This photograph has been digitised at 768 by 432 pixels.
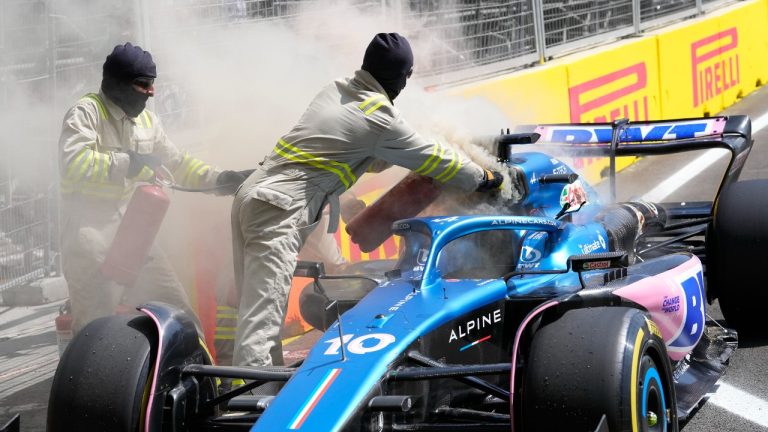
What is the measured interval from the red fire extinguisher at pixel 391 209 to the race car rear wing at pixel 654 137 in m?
1.03

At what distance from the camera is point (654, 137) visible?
248 inches

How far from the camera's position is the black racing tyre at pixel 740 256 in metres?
5.35

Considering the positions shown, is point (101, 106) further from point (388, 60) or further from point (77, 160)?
→ point (388, 60)

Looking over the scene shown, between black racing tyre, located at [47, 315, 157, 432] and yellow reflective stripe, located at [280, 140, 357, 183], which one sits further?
yellow reflective stripe, located at [280, 140, 357, 183]

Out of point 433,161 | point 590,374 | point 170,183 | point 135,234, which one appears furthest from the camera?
point 170,183

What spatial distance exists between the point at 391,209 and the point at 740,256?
180 centimetres

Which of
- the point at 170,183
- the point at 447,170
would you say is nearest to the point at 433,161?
the point at 447,170

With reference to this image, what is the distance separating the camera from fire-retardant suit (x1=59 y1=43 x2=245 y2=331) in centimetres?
522

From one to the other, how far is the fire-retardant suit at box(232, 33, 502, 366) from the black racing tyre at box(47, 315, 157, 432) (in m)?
0.68

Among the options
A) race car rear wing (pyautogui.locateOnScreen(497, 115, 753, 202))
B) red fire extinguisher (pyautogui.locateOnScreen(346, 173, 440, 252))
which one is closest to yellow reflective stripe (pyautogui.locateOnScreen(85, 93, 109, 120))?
red fire extinguisher (pyautogui.locateOnScreen(346, 173, 440, 252))

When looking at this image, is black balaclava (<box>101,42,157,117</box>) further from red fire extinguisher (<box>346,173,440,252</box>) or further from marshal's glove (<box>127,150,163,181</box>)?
red fire extinguisher (<box>346,173,440,252</box>)

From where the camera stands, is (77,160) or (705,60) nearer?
(77,160)

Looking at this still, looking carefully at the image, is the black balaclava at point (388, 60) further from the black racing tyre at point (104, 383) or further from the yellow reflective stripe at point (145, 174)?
the black racing tyre at point (104, 383)

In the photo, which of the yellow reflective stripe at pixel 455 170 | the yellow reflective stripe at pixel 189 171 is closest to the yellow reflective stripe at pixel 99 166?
the yellow reflective stripe at pixel 189 171
